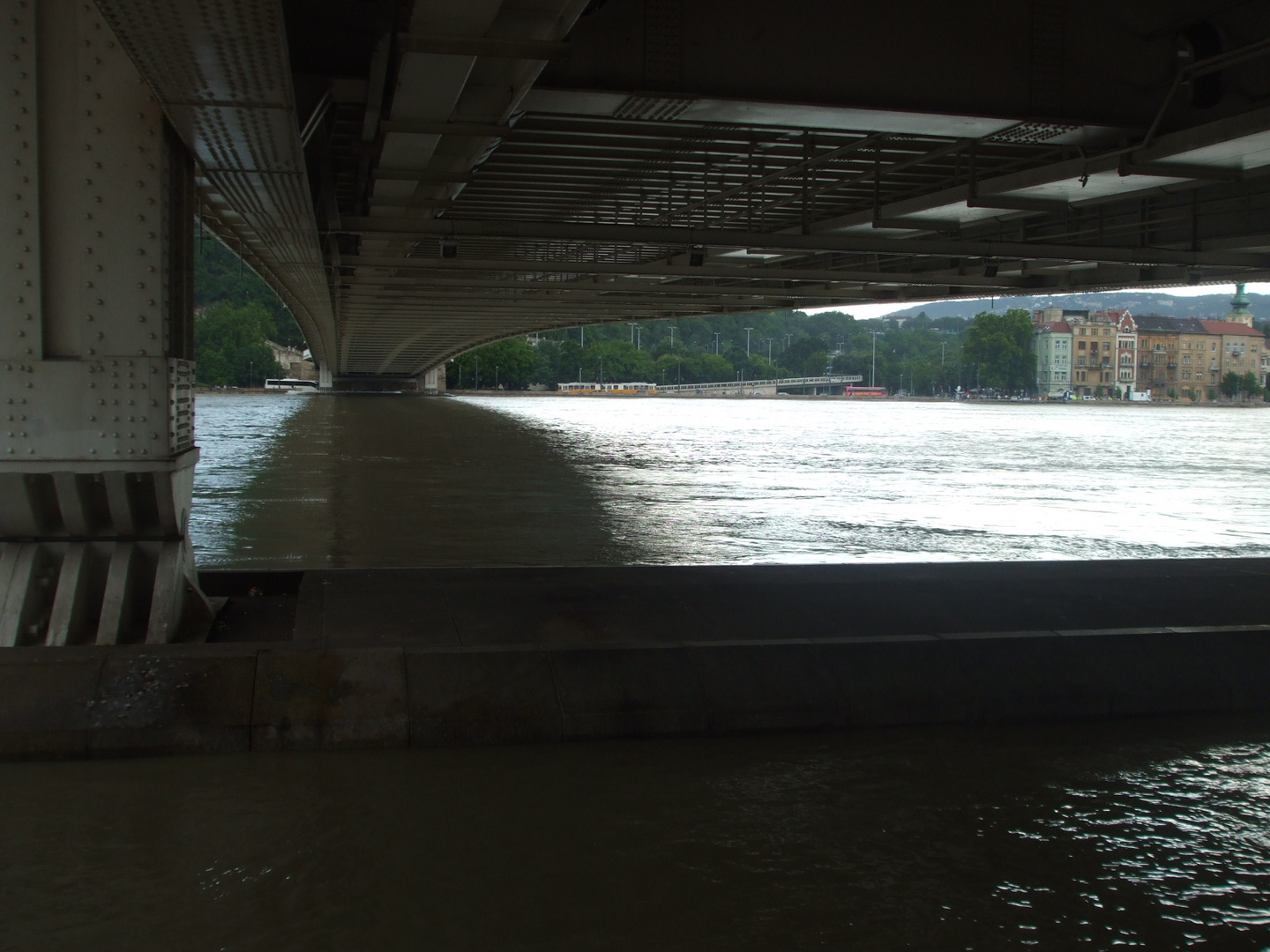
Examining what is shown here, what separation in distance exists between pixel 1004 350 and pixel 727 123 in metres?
149

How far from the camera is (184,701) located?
6.25m

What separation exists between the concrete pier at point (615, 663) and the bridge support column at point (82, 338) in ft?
2.72

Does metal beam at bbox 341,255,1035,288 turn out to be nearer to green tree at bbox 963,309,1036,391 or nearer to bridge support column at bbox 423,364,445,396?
bridge support column at bbox 423,364,445,396

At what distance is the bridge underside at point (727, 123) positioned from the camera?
752 centimetres

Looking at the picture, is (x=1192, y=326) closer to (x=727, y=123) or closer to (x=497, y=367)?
(x=497, y=367)

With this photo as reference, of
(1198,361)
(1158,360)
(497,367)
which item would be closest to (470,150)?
(497,367)

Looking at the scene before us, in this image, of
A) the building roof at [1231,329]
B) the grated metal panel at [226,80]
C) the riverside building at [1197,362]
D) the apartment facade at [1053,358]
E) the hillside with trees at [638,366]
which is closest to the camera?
the grated metal panel at [226,80]

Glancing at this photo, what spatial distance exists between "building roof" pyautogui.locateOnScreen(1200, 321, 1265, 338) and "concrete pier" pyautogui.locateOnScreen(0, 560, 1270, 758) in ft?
501

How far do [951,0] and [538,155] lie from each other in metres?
6.75

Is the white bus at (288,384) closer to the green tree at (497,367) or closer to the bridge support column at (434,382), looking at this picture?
the bridge support column at (434,382)

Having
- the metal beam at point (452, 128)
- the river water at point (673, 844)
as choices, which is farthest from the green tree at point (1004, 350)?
the river water at point (673, 844)

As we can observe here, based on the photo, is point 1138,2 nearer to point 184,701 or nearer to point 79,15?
point 79,15

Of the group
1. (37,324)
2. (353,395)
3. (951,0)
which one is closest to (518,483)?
(951,0)

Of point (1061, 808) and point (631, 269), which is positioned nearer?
point (1061, 808)
